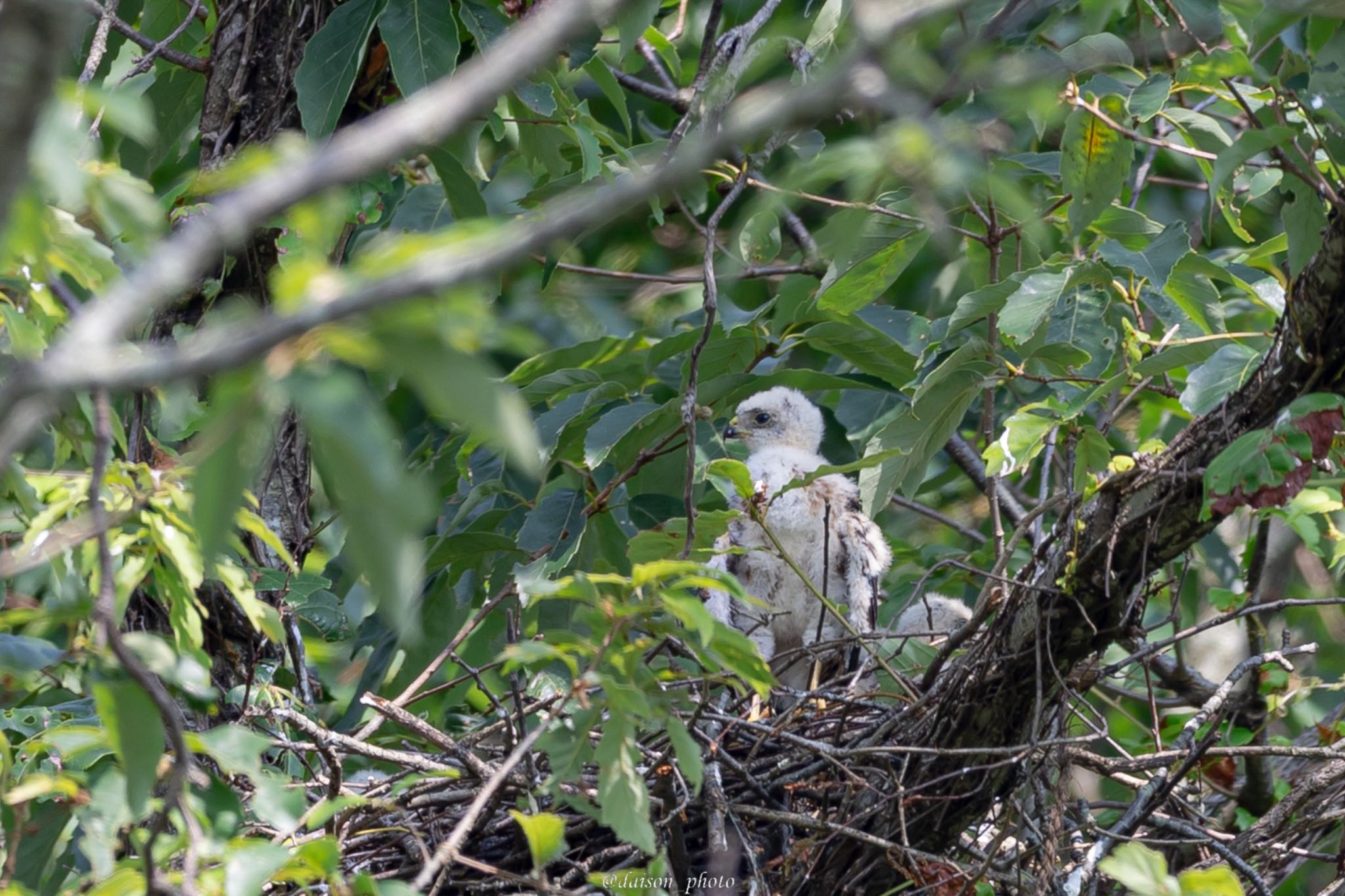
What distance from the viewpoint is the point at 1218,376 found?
296 centimetres

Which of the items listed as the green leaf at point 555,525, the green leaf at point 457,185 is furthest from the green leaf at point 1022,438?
the green leaf at point 457,185

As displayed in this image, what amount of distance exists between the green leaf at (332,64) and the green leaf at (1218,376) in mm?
2253

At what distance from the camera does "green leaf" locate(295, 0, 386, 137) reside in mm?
3402

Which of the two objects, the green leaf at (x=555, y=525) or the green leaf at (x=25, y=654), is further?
the green leaf at (x=555, y=525)

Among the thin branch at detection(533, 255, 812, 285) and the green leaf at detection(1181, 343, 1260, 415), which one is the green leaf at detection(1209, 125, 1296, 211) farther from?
the thin branch at detection(533, 255, 812, 285)

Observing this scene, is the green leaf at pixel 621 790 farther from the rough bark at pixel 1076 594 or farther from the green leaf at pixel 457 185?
the green leaf at pixel 457 185

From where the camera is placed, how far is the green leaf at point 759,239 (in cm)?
292

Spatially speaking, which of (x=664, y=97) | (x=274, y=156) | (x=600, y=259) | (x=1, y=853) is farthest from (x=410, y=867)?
(x=600, y=259)

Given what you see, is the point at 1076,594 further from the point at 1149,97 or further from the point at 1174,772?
the point at 1149,97

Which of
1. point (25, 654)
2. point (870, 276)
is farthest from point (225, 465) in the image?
point (870, 276)

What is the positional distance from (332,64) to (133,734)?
2.25 metres

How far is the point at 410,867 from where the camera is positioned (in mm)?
3053

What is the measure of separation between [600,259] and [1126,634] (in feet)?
16.8

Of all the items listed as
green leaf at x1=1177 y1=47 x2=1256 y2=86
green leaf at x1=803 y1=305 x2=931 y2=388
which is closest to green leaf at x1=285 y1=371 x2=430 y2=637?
green leaf at x1=1177 y1=47 x2=1256 y2=86
